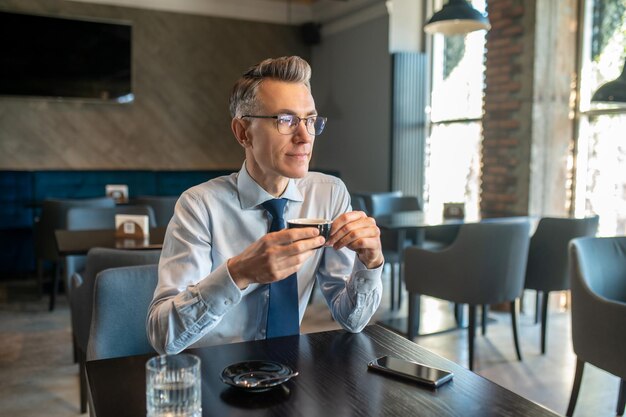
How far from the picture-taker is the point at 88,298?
7.37ft

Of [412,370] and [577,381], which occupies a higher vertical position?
[412,370]

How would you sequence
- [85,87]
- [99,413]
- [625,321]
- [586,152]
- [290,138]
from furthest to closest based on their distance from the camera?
[85,87]
[586,152]
[625,321]
[290,138]
[99,413]

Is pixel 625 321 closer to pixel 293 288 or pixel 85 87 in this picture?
pixel 293 288

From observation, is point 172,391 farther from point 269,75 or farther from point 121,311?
point 121,311

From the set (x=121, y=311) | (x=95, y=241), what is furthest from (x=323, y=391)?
(x=95, y=241)

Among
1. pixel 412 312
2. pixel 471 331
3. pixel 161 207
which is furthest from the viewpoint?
pixel 161 207

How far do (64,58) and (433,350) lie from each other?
16.9 ft

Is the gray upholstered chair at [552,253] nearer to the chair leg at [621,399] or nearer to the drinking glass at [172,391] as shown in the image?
the chair leg at [621,399]

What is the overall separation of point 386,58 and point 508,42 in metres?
1.89

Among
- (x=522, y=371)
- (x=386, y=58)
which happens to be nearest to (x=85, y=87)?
(x=386, y=58)

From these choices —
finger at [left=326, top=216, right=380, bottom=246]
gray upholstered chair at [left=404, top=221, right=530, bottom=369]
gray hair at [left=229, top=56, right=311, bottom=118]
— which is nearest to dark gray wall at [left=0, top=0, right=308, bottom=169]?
gray upholstered chair at [left=404, top=221, right=530, bottom=369]

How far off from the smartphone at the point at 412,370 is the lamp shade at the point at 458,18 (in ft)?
10.8

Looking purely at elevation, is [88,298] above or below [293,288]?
below

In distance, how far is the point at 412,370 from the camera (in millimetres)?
1154
